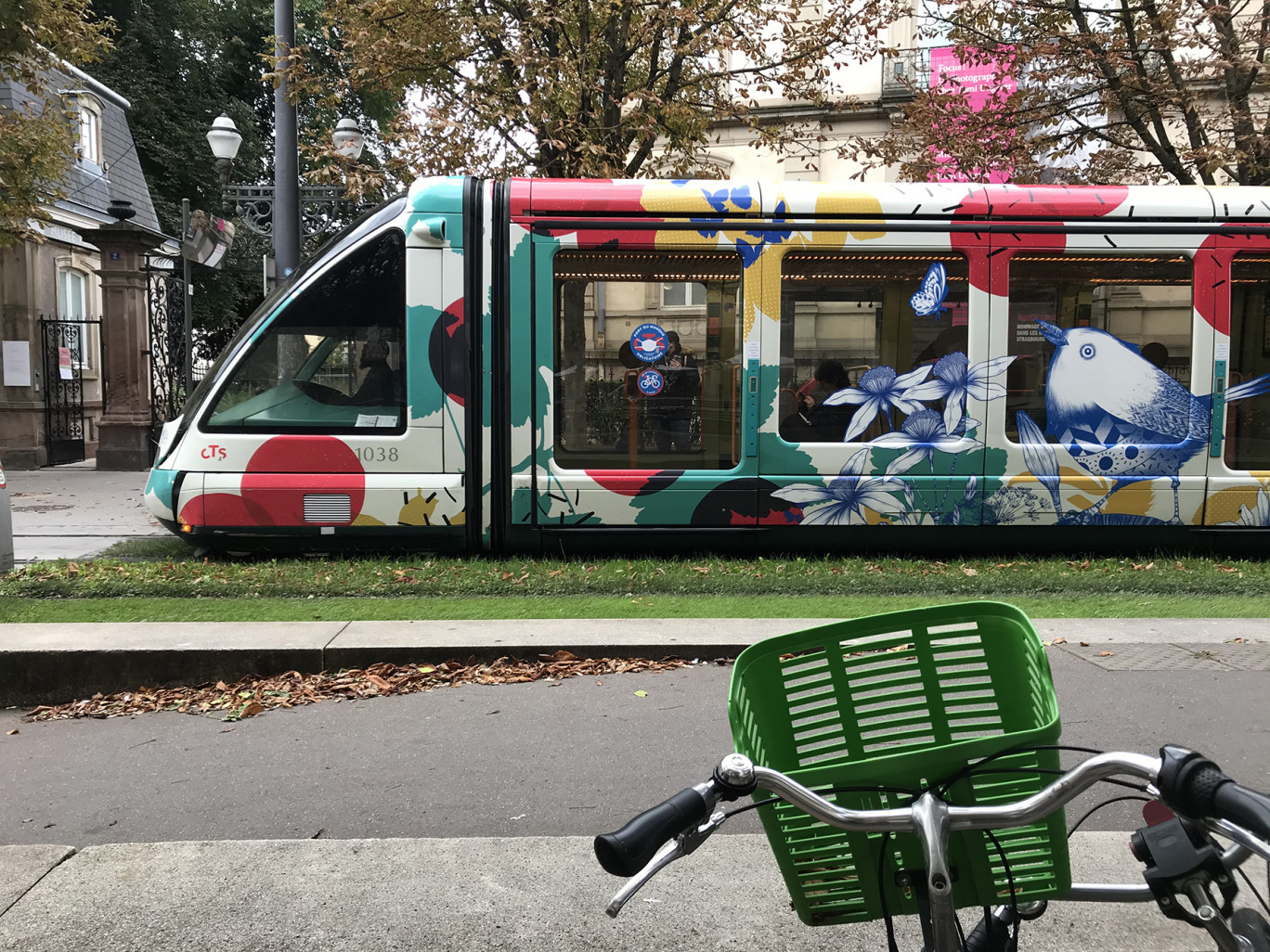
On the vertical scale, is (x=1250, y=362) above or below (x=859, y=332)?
below

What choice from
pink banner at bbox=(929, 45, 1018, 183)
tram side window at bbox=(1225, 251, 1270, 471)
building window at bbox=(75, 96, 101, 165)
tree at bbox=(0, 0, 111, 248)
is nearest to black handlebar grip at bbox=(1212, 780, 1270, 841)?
tram side window at bbox=(1225, 251, 1270, 471)

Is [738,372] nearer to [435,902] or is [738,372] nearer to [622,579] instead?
[622,579]

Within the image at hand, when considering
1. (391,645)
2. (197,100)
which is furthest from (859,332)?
(197,100)

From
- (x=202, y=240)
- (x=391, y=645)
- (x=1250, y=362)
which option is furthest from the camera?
(x=202, y=240)

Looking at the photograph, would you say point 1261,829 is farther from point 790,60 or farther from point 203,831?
point 790,60

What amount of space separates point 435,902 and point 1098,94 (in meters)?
13.7

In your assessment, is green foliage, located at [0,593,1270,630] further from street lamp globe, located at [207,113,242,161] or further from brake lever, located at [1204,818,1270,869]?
street lamp globe, located at [207,113,242,161]

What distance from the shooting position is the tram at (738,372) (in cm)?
785

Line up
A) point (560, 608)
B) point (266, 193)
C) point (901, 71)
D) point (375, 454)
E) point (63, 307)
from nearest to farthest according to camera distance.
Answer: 1. point (560, 608)
2. point (375, 454)
3. point (266, 193)
4. point (63, 307)
5. point (901, 71)

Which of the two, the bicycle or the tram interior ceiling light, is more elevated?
the tram interior ceiling light

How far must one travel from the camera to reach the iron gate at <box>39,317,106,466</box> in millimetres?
18484

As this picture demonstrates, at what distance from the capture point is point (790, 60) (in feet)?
44.6

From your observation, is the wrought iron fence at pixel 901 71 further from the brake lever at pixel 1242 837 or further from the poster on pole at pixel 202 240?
the brake lever at pixel 1242 837

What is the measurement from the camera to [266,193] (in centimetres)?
1308
